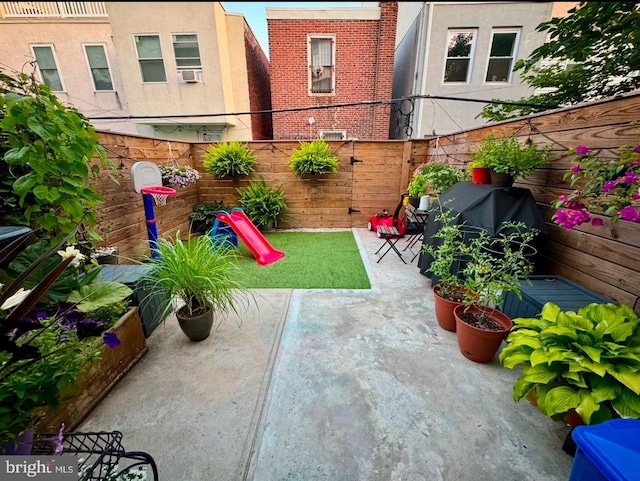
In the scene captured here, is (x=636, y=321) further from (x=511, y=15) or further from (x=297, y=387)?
(x=511, y=15)

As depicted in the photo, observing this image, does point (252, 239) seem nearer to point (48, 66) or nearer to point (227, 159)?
point (227, 159)

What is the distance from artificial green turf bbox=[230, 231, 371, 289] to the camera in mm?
3330

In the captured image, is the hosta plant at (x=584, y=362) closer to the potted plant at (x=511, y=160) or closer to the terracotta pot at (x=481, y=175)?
the potted plant at (x=511, y=160)

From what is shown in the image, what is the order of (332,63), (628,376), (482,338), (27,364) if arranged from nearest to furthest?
(27,364) → (628,376) → (482,338) → (332,63)

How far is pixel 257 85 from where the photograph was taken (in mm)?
8234

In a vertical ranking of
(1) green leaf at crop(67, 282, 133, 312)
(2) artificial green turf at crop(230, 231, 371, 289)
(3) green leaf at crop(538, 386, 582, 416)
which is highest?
(1) green leaf at crop(67, 282, 133, 312)

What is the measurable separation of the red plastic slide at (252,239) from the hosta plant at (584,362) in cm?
304

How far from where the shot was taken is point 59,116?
5.56 feet

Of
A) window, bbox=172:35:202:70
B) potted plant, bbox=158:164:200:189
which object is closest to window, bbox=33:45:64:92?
window, bbox=172:35:202:70

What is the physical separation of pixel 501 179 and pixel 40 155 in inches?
132

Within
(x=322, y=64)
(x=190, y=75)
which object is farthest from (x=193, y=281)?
(x=322, y=64)

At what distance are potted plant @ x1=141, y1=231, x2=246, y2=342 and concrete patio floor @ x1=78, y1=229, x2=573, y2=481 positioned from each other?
23cm

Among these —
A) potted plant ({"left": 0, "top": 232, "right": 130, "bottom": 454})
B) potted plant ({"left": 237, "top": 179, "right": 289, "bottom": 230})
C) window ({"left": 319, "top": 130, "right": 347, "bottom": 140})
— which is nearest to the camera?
potted plant ({"left": 0, "top": 232, "right": 130, "bottom": 454})

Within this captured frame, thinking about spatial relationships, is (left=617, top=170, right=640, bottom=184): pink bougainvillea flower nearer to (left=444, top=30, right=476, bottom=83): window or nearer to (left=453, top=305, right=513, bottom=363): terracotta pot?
(left=453, top=305, right=513, bottom=363): terracotta pot
